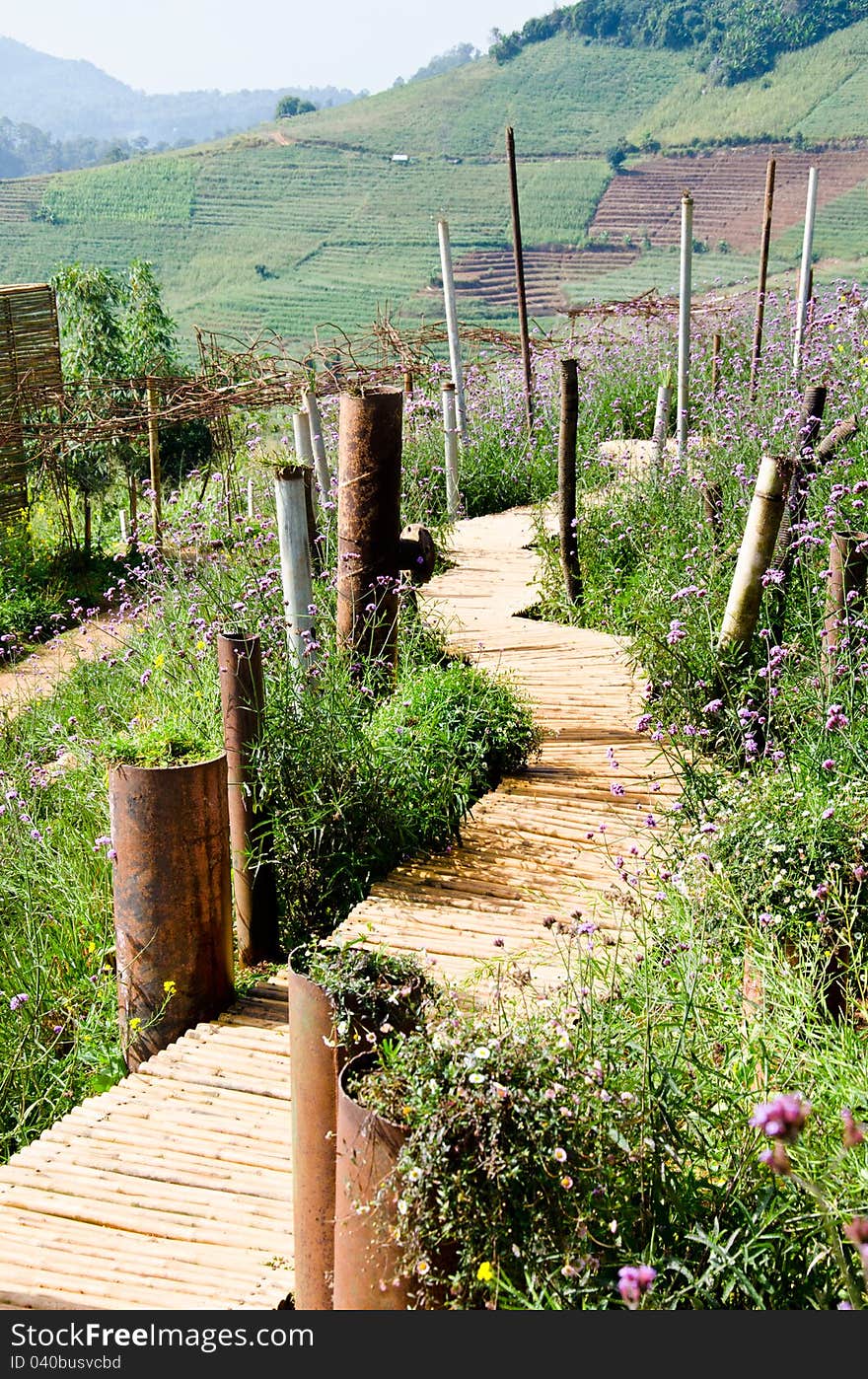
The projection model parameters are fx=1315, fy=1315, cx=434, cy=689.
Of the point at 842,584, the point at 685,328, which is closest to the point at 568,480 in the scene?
the point at 685,328

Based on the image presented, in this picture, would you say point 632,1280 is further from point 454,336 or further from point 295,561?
point 454,336

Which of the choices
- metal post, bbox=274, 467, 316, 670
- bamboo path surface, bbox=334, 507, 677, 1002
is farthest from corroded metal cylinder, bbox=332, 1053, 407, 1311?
metal post, bbox=274, 467, 316, 670

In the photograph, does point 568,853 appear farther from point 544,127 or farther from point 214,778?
point 544,127

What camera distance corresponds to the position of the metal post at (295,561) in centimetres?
501

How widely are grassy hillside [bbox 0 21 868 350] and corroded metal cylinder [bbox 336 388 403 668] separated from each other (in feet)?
130

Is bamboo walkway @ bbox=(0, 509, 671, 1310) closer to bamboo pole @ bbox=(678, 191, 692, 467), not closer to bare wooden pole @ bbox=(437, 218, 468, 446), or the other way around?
bamboo pole @ bbox=(678, 191, 692, 467)

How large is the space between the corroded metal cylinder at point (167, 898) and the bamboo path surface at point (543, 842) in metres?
0.42

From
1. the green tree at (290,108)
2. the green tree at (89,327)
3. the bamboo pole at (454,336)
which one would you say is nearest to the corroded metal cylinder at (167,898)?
the bamboo pole at (454,336)

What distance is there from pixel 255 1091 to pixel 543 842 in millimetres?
1398

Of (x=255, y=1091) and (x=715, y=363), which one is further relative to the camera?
(x=715, y=363)

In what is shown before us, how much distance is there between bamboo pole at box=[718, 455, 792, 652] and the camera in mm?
4934

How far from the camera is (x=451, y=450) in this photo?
917 cm

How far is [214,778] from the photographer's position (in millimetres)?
3791

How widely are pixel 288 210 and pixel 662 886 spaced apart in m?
66.4
